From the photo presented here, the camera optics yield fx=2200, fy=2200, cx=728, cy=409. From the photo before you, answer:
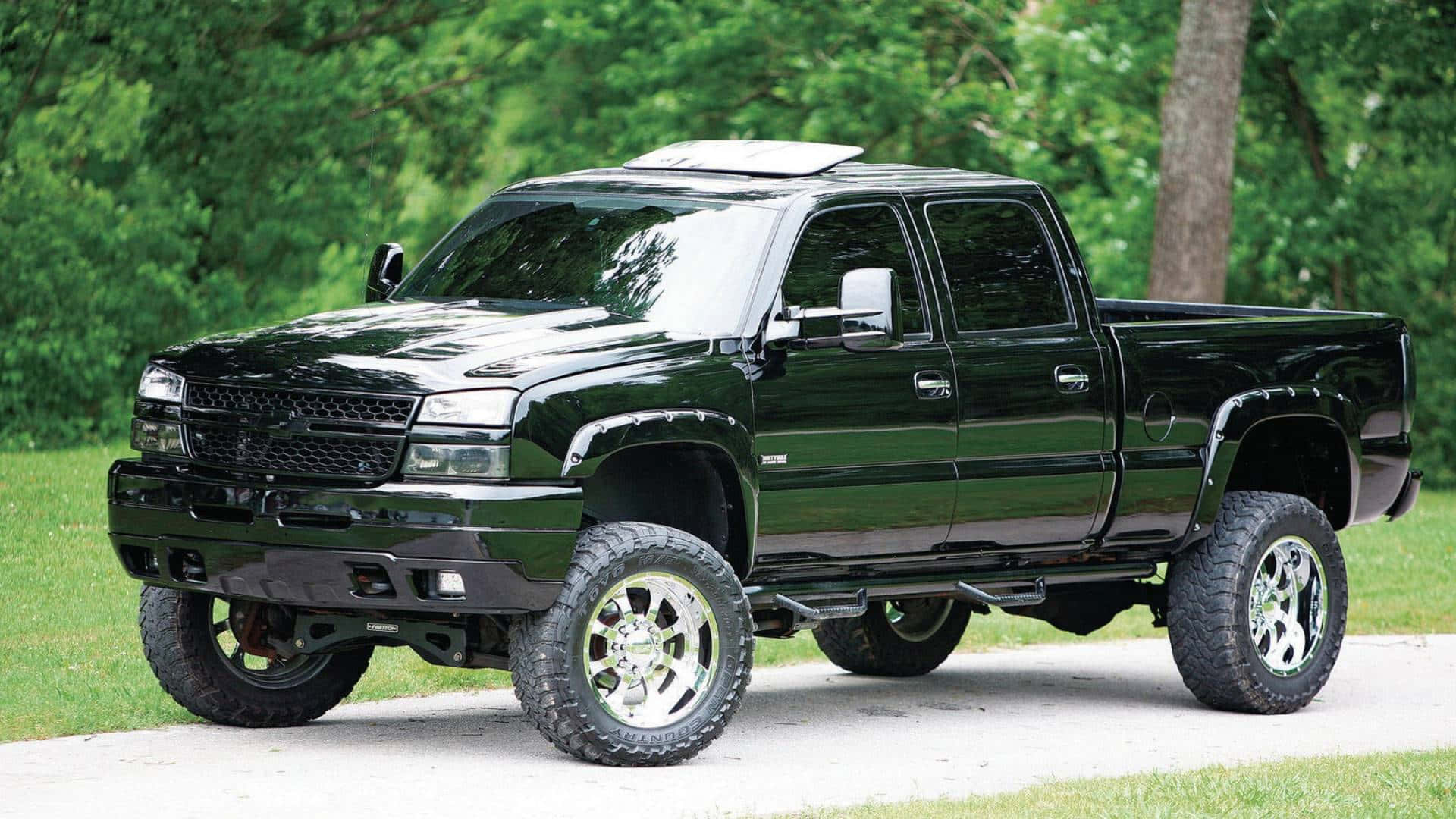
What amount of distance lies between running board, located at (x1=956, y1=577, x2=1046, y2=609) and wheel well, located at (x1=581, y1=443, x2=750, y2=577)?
1160mm

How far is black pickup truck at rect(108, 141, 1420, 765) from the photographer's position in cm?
737

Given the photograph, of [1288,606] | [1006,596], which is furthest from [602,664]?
[1288,606]

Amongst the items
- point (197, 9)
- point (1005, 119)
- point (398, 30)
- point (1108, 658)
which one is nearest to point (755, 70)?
point (1005, 119)

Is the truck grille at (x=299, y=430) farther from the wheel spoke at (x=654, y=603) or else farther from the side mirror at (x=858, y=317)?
the side mirror at (x=858, y=317)

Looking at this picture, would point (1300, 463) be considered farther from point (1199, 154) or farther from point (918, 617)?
point (1199, 154)

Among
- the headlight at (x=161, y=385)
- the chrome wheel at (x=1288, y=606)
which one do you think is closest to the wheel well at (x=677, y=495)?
the headlight at (x=161, y=385)

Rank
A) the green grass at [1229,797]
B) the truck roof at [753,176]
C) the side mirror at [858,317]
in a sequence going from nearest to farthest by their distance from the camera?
1. the green grass at [1229,797]
2. the side mirror at [858,317]
3. the truck roof at [753,176]

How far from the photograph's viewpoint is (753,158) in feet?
29.5

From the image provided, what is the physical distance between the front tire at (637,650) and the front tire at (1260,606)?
2604 mm

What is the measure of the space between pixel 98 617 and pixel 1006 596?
4.62 meters

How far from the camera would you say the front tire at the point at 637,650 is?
7488 mm

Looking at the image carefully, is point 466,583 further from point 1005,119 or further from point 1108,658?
point 1005,119

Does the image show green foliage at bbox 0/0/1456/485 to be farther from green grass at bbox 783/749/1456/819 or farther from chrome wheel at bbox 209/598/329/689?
green grass at bbox 783/749/1456/819

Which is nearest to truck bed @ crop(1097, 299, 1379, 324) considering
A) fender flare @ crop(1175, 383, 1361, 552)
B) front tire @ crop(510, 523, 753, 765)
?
fender flare @ crop(1175, 383, 1361, 552)
